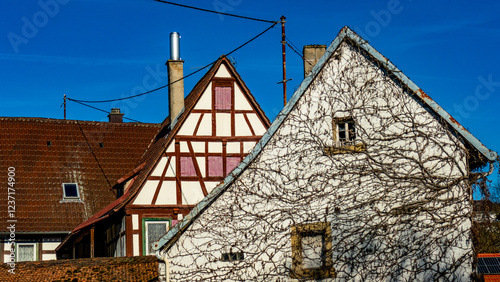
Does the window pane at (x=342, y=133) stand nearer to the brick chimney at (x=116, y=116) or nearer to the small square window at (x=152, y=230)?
the small square window at (x=152, y=230)

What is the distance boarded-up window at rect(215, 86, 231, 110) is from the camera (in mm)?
25859

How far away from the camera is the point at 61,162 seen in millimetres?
30797

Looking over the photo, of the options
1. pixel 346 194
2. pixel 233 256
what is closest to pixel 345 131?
pixel 346 194

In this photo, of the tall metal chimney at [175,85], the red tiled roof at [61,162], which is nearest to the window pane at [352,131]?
the tall metal chimney at [175,85]

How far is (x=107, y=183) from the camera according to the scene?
30719 mm

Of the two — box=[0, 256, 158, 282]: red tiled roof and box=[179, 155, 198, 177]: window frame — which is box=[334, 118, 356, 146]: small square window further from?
box=[179, 155, 198, 177]: window frame

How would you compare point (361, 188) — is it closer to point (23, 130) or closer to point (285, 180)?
point (285, 180)

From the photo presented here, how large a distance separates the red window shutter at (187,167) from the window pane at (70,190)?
621 centimetres

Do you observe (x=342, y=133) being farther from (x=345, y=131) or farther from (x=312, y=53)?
(x=312, y=53)

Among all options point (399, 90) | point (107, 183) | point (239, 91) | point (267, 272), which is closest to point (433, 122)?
point (399, 90)

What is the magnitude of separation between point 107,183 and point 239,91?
24.7 ft

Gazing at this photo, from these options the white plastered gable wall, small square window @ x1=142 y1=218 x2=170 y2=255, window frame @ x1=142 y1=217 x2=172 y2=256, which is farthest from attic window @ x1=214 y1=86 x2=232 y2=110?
the white plastered gable wall

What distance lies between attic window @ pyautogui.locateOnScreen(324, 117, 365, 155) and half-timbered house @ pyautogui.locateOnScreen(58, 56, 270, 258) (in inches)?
369

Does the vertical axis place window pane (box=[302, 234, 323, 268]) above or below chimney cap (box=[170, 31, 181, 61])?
→ below
